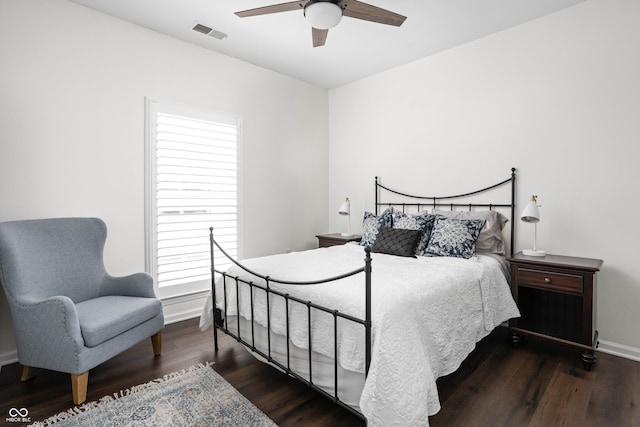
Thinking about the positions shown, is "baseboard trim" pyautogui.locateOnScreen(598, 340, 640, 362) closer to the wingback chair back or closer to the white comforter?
the white comforter

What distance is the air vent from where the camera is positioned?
3131 millimetres

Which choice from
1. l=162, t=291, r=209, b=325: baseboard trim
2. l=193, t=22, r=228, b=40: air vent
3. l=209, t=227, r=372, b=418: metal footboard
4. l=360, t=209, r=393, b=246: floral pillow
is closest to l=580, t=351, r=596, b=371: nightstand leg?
l=209, t=227, r=372, b=418: metal footboard

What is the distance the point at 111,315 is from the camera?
2.22m

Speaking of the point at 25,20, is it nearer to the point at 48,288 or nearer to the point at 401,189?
the point at 48,288

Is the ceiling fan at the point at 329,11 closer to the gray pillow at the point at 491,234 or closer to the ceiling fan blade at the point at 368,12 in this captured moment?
the ceiling fan blade at the point at 368,12

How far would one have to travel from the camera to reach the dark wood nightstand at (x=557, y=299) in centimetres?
240

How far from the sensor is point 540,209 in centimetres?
302

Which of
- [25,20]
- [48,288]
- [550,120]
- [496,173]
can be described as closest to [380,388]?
[48,288]

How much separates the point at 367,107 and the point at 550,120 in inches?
84.1

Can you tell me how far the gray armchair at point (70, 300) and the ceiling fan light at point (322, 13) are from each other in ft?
7.54

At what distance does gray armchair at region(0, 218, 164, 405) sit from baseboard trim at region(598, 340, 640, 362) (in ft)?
11.7

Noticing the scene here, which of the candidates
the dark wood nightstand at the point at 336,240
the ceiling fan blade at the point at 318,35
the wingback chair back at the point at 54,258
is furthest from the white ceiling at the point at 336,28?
the dark wood nightstand at the point at 336,240

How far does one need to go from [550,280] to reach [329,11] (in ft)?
8.33

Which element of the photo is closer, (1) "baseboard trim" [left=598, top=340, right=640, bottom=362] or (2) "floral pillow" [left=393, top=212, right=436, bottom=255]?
(1) "baseboard trim" [left=598, top=340, right=640, bottom=362]
